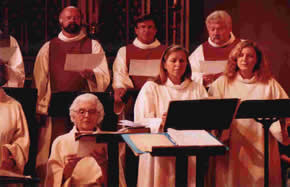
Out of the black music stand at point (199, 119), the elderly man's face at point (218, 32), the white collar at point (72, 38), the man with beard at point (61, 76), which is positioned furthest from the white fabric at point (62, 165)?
the elderly man's face at point (218, 32)

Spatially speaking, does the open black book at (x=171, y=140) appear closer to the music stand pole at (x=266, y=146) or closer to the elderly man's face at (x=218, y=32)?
the music stand pole at (x=266, y=146)

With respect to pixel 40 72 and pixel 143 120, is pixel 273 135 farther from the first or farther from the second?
pixel 40 72

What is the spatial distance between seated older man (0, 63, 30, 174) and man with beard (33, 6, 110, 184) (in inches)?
35.1

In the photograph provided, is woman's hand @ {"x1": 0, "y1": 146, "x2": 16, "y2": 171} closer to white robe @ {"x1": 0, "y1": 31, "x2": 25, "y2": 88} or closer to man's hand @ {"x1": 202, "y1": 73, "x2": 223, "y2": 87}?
white robe @ {"x1": 0, "y1": 31, "x2": 25, "y2": 88}

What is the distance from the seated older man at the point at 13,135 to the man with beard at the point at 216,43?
6.46ft

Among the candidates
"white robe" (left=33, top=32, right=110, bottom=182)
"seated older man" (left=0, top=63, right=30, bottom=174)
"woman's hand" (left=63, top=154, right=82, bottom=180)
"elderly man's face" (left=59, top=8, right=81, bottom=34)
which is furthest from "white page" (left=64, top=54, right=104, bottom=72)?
"woman's hand" (left=63, top=154, right=82, bottom=180)

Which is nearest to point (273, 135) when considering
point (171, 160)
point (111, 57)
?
point (171, 160)

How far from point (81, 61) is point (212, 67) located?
1.39 m

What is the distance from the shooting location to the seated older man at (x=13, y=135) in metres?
4.87

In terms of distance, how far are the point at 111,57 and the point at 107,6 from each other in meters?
0.74

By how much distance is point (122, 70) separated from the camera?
6199 millimetres

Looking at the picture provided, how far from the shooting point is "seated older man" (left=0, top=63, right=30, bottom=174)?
4.87 meters

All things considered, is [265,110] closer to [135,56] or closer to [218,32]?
[218,32]

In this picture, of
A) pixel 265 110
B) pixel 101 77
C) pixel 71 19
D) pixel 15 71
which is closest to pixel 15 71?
pixel 15 71
